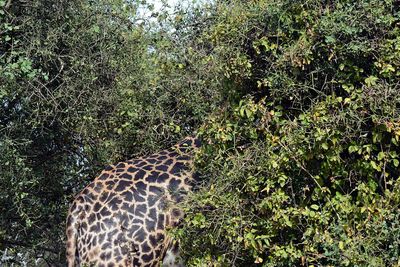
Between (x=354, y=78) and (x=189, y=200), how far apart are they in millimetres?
1723

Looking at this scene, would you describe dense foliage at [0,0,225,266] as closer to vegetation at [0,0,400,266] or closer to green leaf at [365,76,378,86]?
vegetation at [0,0,400,266]

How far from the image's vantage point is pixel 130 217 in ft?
26.0

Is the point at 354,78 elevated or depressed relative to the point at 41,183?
elevated

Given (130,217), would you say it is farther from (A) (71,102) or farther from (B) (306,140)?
(B) (306,140)

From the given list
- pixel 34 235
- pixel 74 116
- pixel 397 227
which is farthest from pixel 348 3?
pixel 34 235

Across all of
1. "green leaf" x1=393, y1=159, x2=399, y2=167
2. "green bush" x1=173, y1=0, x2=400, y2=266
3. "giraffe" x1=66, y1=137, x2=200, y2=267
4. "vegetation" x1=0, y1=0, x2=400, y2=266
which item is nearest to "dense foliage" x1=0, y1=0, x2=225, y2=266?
"giraffe" x1=66, y1=137, x2=200, y2=267

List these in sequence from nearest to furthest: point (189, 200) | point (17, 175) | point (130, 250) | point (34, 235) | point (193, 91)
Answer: point (189, 200) → point (130, 250) → point (17, 175) → point (193, 91) → point (34, 235)

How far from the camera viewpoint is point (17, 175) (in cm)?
910

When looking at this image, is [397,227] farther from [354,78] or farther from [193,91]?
[193,91]

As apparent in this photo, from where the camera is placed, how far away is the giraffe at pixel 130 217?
7.83 metres

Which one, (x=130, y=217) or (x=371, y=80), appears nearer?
(x=371, y=80)

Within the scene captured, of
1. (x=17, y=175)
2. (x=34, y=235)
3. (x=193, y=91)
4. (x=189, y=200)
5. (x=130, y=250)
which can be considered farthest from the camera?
(x=34, y=235)

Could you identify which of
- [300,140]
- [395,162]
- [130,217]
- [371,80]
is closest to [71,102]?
[130,217]

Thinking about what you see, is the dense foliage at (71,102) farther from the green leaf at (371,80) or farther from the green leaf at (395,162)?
the green leaf at (395,162)
